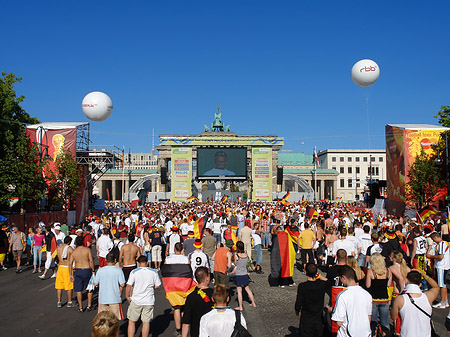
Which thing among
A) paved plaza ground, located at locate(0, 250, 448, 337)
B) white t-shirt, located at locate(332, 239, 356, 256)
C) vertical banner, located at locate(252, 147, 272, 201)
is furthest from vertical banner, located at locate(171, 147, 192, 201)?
white t-shirt, located at locate(332, 239, 356, 256)

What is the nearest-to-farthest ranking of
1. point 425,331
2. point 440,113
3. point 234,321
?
point 234,321, point 425,331, point 440,113

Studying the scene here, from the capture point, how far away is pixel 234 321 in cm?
416

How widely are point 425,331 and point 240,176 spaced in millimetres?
56457

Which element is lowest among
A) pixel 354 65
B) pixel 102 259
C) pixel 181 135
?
pixel 102 259

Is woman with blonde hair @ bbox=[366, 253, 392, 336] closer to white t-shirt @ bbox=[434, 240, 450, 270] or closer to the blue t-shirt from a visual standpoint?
white t-shirt @ bbox=[434, 240, 450, 270]

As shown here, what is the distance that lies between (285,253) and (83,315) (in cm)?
530

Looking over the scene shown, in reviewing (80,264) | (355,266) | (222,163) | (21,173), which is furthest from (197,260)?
(222,163)

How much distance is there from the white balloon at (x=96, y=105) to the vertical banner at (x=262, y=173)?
128 ft

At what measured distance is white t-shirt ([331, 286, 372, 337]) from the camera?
15.9ft

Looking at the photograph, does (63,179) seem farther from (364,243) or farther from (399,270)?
(399,270)

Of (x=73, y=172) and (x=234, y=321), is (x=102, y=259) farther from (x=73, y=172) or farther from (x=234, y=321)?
(x=73, y=172)

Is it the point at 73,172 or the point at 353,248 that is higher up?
the point at 73,172

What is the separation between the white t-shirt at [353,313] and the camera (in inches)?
190

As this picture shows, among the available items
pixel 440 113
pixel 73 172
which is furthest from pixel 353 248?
pixel 440 113
